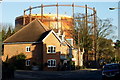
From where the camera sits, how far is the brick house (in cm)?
5122

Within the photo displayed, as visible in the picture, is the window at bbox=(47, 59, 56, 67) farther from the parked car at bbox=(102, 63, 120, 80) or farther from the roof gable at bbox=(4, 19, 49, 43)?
the parked car at bbox=(102, 63, 120, 80)

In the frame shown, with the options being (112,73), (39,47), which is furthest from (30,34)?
(112,73)

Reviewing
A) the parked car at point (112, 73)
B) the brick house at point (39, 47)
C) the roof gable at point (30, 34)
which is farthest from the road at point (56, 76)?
the roof gable at point (30, 34)

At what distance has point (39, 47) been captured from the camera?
52125mm

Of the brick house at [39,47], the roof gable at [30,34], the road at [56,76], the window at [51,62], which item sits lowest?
the road at [56,76]

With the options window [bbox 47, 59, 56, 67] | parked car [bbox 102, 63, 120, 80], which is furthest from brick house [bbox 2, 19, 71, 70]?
parked car [bbox 102, 63, 120, 80]

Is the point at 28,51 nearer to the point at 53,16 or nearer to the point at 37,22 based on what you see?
the point at 37,22

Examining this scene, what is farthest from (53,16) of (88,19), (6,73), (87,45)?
(6,73)

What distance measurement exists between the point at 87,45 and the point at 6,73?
40.5m

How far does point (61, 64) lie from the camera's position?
52750 millimetres

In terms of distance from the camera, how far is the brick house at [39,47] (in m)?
51.2

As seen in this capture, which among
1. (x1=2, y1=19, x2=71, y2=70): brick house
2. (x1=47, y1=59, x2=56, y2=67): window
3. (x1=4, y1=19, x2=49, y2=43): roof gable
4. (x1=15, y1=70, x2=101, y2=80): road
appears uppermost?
(x1=4, y1=19, x2=49, y2=43): roof gable

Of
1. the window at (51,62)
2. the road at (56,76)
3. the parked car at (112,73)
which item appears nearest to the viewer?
the parked car at (112,73)

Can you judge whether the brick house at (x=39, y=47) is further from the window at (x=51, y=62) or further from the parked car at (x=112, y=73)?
the parked car at (x=112, y=73)
